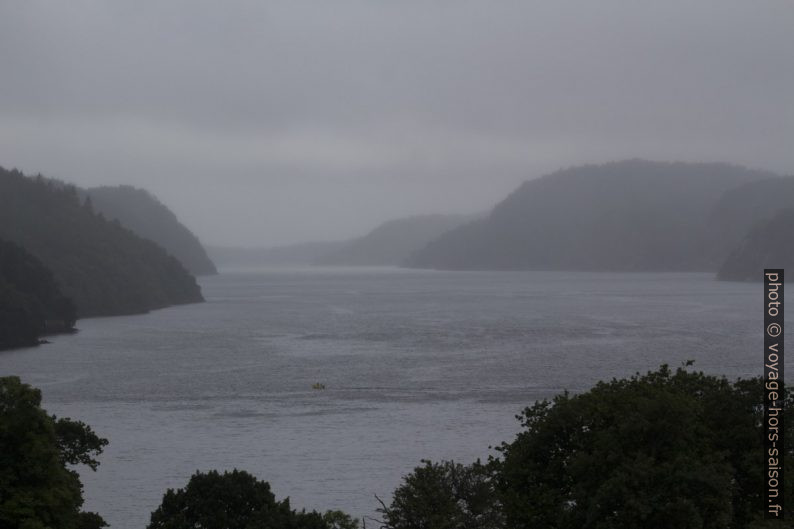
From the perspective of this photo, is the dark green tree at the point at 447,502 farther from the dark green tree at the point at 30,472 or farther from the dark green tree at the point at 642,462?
the dark green tree at the point at 30,472

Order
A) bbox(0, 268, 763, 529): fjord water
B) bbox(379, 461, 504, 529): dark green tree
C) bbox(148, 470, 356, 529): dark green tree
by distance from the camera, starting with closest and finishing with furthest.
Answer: bbox(379, 461, 504, 529): dark green tree, bbox(148, 470, 356, 529): dark green tree, bbox(0, 268, 763, 529): fjord water

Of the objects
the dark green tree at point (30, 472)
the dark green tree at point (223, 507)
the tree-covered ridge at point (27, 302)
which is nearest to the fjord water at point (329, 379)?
the tree-covered ridge at point (27, 302)

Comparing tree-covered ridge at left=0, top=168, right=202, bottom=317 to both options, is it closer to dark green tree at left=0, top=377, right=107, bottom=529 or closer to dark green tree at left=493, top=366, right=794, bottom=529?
dark green tree at left=0, top=377, right=107, bottom=529

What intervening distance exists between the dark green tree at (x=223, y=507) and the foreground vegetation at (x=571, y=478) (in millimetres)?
37

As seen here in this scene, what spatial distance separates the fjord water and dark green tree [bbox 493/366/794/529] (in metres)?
14.1

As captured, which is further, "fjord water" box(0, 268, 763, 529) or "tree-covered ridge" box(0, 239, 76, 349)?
"tree-covered ridge" box(0, 239, 76, 349)

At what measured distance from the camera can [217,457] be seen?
148 feet

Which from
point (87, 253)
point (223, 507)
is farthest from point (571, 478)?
point (87, 253)

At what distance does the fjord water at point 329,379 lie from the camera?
43.5 meters

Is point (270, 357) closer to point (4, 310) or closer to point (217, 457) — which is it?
point (4, 310)

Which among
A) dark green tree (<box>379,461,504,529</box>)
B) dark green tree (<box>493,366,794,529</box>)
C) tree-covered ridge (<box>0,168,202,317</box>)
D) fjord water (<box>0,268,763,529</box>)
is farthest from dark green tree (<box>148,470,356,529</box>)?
tree-covered ridge (<box>0,168,202,317</box>)

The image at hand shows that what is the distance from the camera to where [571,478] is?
23.5 meters

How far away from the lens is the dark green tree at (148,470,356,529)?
2470 centimetres

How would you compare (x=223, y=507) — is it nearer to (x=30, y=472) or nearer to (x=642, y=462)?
(x=30, y=472)
